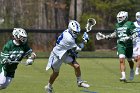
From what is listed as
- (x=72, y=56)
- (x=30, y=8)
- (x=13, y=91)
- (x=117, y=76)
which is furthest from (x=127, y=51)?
(x=30, y=8)

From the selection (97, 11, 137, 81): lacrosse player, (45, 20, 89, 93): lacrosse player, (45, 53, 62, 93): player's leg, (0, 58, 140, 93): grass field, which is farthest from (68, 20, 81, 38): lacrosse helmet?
(97, 11, 137, 81): lacrosse player

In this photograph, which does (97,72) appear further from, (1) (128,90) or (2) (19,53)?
(2) (19,53)

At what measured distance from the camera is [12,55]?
11570mm

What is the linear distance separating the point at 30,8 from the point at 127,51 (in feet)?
52.1

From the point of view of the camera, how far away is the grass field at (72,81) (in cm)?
1323

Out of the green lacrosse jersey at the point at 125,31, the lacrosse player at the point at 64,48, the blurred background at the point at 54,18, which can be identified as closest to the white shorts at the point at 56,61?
the lacrosse player at the point at 64,48

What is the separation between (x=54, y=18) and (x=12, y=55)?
20309mm

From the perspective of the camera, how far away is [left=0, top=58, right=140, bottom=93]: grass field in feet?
43.4

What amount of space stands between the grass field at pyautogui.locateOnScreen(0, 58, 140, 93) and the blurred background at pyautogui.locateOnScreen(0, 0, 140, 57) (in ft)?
16.7

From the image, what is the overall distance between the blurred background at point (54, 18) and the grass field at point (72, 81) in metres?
5.09

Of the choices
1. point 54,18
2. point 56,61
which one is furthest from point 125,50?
point 54,18

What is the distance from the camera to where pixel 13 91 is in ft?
42.7

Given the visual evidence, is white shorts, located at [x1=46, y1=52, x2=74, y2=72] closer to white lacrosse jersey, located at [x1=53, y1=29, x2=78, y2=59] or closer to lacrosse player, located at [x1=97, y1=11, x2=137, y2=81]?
white lacrosse jersey, located at [x1=53, y1=29, x2=78, y2=59]

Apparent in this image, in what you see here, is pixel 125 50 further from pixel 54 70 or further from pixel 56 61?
pixel 54 70
